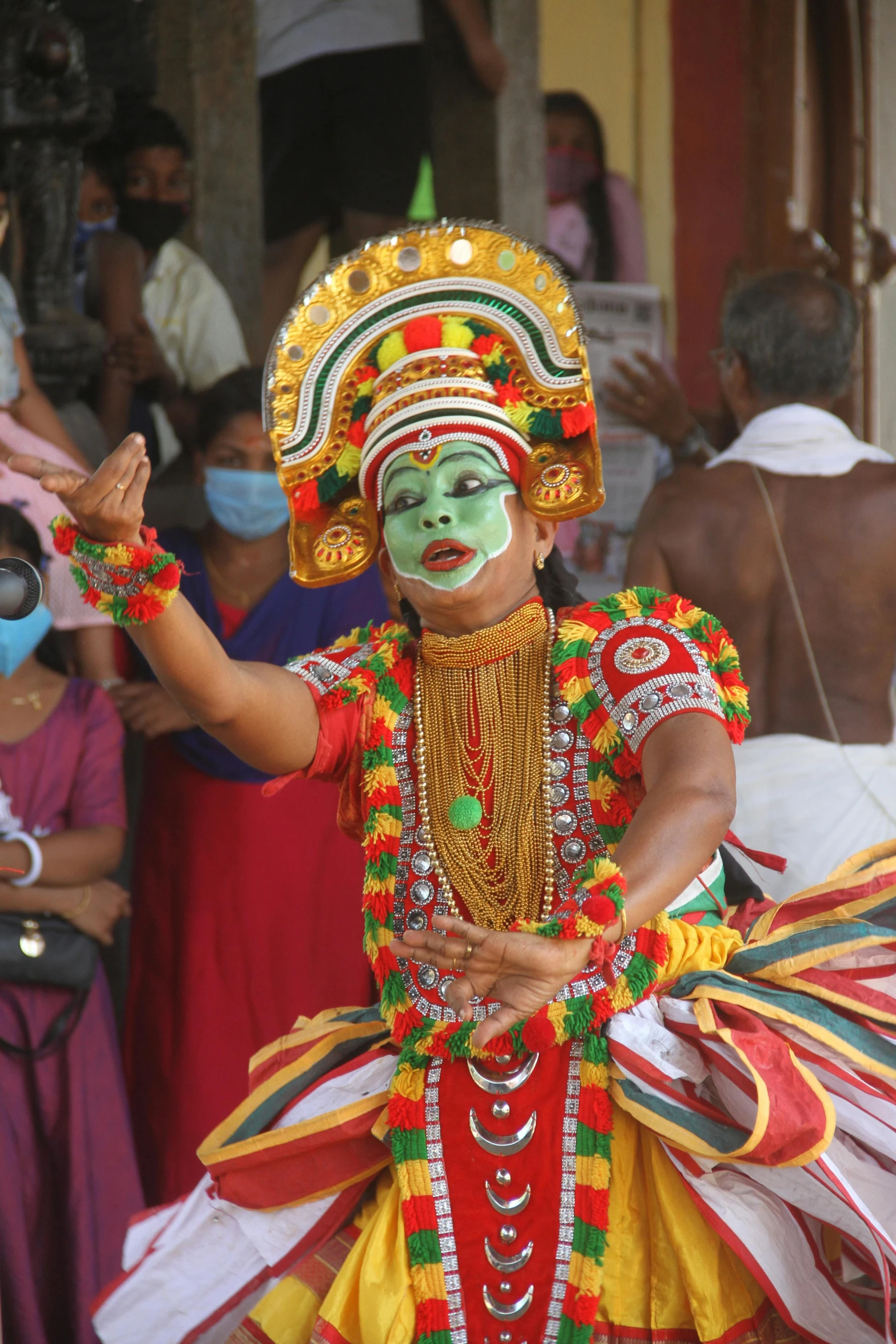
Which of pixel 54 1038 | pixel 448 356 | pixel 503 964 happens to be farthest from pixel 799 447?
pixel 503 964

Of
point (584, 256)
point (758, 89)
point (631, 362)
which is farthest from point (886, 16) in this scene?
point (631, 362)

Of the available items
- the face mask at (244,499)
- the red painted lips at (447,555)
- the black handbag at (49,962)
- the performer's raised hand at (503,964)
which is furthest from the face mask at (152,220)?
the performer's raised hand at (503,964)

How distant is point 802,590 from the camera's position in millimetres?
4129

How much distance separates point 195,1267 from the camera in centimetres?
256

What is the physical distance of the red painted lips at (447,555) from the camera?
2.52m

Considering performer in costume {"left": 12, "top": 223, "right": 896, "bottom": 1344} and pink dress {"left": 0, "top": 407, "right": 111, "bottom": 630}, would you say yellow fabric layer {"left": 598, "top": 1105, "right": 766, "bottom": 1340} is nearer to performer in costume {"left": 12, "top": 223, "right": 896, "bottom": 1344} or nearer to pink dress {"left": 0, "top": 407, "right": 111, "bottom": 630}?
performer in costume {"left": 12, "top": 223, "right": 896, "bottom": 1344}

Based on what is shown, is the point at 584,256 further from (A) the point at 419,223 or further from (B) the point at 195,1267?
(B) the point at 195,1267

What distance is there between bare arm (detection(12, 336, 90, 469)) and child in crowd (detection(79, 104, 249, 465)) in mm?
349

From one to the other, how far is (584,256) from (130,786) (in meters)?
2.80

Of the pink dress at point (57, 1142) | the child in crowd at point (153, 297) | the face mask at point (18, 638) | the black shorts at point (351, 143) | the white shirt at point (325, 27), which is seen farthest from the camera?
the black shorts at point (351, 143)

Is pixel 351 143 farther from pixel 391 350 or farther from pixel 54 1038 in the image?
pixel 54 1038

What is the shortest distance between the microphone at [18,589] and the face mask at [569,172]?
4458 mm

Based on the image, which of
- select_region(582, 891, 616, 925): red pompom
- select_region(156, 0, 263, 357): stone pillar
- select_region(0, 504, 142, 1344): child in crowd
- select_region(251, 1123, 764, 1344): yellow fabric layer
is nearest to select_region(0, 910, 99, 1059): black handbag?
select_region(0, 504, 142, 1344): child in crowd

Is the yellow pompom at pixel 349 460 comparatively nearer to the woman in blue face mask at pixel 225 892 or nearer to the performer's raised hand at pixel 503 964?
the performer's raised hand at pixel 503 964
